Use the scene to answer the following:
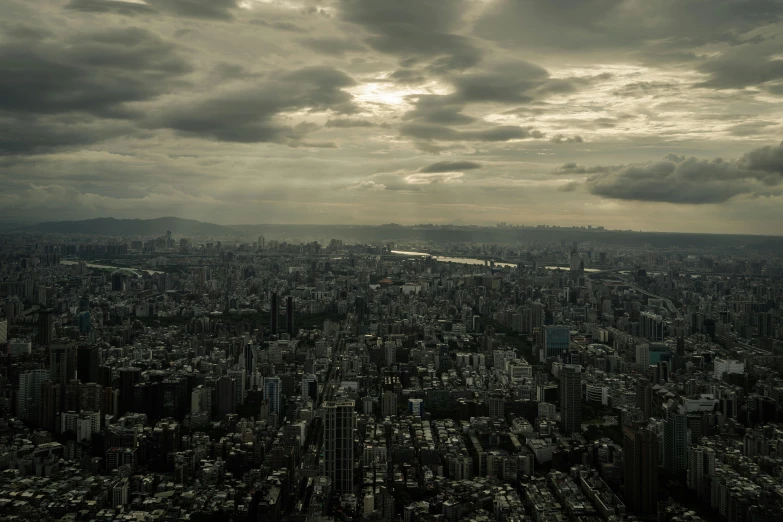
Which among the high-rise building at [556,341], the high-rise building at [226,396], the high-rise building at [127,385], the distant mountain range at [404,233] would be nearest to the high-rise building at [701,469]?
the high-rise building at [226,396]

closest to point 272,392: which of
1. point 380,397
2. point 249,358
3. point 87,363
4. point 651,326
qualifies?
point 380,397

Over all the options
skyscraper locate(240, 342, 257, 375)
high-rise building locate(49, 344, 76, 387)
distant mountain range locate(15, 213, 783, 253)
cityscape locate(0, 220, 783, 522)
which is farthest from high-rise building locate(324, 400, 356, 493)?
distant mountain range locate(15, 213, 783, 253)

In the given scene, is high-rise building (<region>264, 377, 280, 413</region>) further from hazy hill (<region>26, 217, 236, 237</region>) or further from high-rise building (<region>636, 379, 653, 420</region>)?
hazy hill (<region>26, 217, 236, 237</region>)

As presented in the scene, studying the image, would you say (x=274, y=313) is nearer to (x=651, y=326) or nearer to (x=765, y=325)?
(x=651, y=326)

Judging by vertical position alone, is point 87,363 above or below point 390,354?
above

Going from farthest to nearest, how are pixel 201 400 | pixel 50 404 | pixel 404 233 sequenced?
pixel 404 233, pixel 201 400, pixel 50 404

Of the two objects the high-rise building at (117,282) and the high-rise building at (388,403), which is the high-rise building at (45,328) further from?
the high-rise building at (117,282)

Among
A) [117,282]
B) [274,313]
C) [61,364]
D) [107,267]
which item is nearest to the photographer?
[61,364]

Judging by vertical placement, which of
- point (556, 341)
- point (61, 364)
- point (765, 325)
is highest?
point (765, 325)
